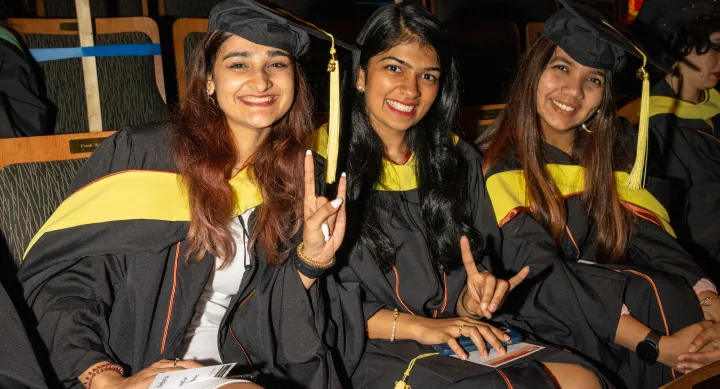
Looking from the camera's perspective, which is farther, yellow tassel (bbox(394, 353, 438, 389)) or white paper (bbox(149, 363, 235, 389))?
yellow tassel (bbox(394, 353, 438, 389))

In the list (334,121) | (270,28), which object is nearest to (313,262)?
(334,121)

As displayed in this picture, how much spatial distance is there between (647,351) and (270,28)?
1.42 metres

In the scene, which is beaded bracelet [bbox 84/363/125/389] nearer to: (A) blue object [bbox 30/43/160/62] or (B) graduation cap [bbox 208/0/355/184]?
(B) graduation cap [bbox 208/0/355/184]

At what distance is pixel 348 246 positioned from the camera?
2117 mm

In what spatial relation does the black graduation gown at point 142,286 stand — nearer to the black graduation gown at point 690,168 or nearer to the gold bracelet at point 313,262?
the gold bracelet at point 313,262

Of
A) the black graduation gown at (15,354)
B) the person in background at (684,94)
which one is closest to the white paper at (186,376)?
the black graduation gown at (15,354)

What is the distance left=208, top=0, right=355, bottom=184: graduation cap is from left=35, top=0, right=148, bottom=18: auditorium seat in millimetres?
1842

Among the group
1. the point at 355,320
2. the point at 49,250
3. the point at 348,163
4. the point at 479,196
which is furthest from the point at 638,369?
the point at 49,250

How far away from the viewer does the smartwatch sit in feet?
6.90

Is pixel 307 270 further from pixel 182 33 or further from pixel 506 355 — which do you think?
pixel 182 33

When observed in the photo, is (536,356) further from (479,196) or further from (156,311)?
(156,311)

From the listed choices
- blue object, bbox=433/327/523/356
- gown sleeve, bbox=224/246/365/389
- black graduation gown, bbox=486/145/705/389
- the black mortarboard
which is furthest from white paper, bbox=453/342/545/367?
the black mortarboard

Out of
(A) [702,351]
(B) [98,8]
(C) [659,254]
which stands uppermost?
(B) [98,8]

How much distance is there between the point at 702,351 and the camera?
6.86 ft
